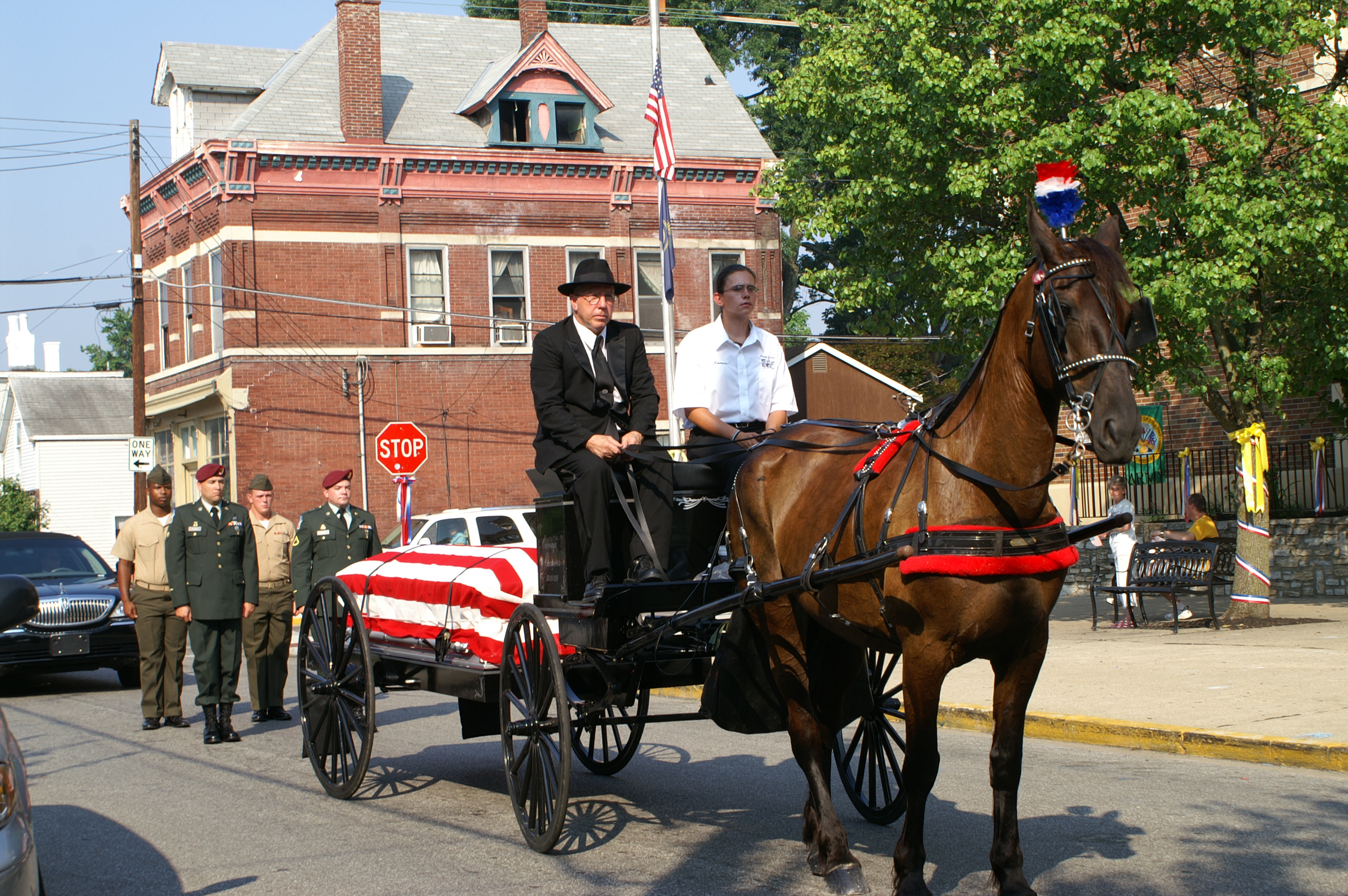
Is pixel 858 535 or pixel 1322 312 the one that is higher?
pixel 1322 312

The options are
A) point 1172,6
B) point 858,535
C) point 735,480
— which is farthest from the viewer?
point 1172,6

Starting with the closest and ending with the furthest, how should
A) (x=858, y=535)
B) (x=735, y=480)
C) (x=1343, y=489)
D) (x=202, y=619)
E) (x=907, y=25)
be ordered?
(x=858, y=535)
(x=735, y=480)
(x=202, y=619)
(x=907, y=25)
(x=1343, y=489)

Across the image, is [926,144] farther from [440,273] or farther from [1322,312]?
[440,273]

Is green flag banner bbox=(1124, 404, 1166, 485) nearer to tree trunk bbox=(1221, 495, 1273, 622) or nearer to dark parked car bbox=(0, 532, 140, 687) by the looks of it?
tree trunk bbox=(1221, 495, 1273, 622)

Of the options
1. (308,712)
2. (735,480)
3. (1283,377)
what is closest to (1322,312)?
(1283,377)

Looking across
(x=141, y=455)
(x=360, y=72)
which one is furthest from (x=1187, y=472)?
(x=360, y=72)

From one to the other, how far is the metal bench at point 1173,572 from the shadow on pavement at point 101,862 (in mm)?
11465

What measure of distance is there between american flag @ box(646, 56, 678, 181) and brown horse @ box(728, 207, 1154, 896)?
40.3 feet

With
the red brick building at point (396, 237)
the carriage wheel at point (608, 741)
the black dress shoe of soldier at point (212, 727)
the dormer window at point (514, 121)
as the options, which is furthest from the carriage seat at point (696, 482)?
the dormer window at point (514, 121)

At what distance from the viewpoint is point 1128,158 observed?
1477cm

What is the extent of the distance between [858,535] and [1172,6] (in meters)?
11.7

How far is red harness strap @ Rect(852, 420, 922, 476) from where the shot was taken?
18.4 feet

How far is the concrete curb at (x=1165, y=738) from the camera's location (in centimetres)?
827

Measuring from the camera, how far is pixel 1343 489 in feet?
65.7
